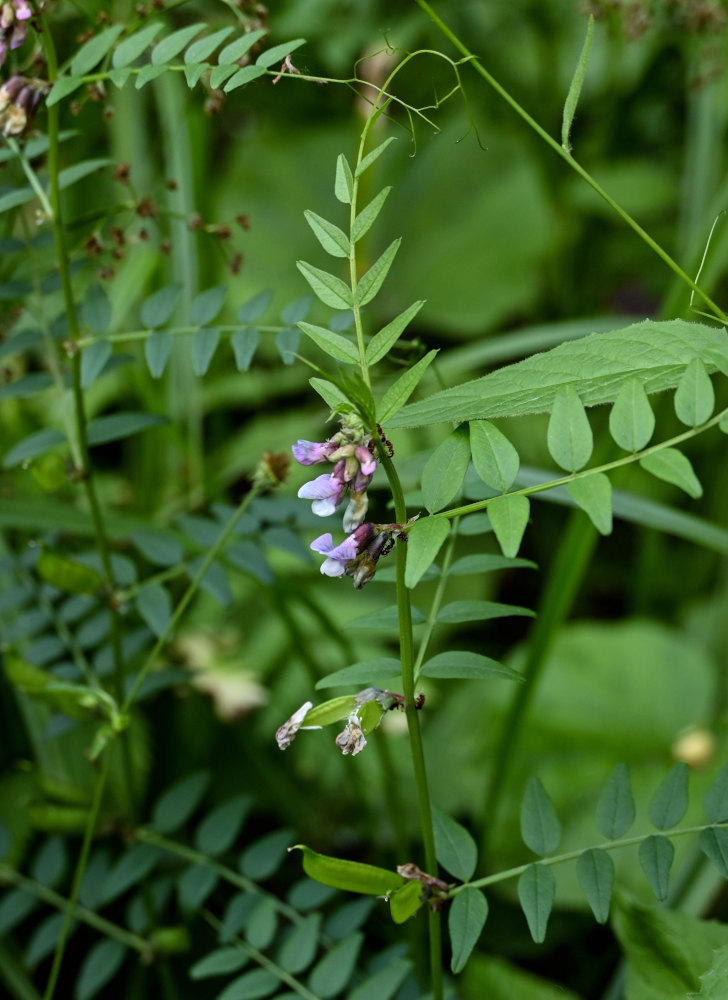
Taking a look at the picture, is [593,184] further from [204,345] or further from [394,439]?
[394,439]

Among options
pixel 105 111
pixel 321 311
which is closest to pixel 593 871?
pixel 105 111

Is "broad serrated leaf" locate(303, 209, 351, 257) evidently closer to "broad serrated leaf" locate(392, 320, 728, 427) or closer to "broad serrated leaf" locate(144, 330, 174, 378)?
"broad serrated leaf" locate(392, 320, 728, 427)

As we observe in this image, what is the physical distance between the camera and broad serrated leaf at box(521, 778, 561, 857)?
0.52 meters

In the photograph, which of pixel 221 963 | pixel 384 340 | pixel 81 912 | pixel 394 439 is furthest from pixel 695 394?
pixel 394 439

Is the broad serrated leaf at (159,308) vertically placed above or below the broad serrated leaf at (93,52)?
below

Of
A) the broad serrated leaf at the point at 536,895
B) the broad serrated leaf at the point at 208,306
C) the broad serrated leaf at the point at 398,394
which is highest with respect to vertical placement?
the broad serrated leaf at the point at 398,394

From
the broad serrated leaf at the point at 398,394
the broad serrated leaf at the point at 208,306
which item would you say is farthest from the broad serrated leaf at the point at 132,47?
the broad serrated leaf at the point at 398,394

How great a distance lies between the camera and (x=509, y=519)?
1.23 ft

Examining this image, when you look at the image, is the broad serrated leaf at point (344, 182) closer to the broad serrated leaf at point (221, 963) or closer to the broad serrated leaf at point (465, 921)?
the broad serrated leaf at point (465, 921)

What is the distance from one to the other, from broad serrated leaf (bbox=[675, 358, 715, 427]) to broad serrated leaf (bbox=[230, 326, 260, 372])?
0.86 feet

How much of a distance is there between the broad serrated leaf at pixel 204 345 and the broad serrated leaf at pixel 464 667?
23 centimetres

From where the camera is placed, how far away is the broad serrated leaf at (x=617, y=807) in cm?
52

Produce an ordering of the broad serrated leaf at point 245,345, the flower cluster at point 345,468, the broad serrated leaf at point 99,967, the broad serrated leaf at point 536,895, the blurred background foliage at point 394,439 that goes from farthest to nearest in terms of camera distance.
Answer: the blurred background foliage at point 394,439, the broad serrated leaf at point 99,967, the broad serrated leaf at point 245,345, the broad serrated leaf at point 536,895, the flower cluster at point 345,468

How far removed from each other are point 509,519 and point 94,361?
0.34m
